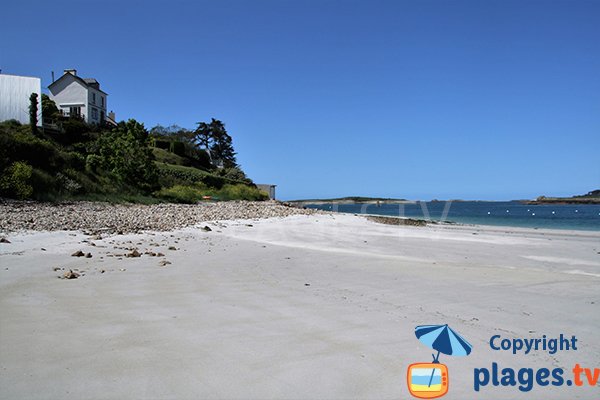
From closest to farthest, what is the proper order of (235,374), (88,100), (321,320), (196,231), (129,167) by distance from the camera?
(235,374) < (321,320) < (196,231) < (129,167) < (88,100)

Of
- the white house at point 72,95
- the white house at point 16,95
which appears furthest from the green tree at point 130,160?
the white house at point 72,95

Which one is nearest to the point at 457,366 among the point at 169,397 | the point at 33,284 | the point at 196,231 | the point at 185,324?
the point at 169,397

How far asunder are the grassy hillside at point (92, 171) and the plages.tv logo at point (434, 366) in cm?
1393

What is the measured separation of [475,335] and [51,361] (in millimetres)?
3221

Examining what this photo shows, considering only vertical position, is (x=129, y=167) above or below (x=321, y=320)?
above

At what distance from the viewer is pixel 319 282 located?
5.55 metres

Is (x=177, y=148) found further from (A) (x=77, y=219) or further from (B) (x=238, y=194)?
(A) (x=77, y=219)

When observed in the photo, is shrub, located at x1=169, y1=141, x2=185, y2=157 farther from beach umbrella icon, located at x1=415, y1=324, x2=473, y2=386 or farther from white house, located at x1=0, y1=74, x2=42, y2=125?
beach umbrella icon, located at x1=415, y1=324, x2=473, y2=386

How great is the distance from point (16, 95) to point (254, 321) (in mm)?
29142

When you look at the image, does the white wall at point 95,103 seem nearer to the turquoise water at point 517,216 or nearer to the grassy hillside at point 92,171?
the grassy hillside at point 92,171

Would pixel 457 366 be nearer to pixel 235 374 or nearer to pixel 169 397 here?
pixel 235 374

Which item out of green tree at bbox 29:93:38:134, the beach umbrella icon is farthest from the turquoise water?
green tree at bbox 29:93:38:134

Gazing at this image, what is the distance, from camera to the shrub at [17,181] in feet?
41.6

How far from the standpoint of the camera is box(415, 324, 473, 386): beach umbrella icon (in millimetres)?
2965
